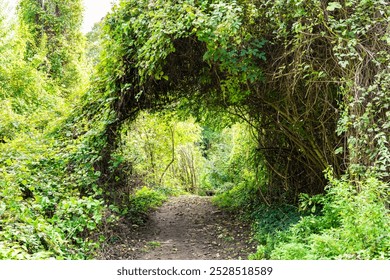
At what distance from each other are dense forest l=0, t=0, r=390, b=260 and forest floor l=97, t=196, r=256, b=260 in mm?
310

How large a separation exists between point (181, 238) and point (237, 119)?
2.98 metres

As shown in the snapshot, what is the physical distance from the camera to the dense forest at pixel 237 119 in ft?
13.0

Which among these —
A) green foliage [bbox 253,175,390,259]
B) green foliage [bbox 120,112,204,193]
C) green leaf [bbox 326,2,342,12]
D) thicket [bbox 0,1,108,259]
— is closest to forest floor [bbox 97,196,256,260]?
thicket [bbox 0,1,108,259]

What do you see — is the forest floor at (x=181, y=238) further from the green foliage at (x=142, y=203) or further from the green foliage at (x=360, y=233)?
the green foliage at (x=360, y=233)

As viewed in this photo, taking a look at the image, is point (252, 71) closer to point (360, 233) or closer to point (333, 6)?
point (333, 6)

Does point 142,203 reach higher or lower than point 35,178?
lower

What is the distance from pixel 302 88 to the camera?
19.1 feet

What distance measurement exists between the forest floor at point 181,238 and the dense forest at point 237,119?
1.02 feet

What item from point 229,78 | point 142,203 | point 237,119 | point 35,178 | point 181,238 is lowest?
point 181,238

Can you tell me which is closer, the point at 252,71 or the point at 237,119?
the point at 252,71

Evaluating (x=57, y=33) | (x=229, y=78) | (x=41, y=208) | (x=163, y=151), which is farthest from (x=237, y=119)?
(x=57, y=33)

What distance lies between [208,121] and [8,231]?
584cm

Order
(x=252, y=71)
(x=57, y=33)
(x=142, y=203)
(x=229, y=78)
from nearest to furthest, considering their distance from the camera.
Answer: (x=252, y=71) → (x=229, y=78) → (x=142, y=203) → (x=57, y=33)

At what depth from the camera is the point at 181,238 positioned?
6941mm
